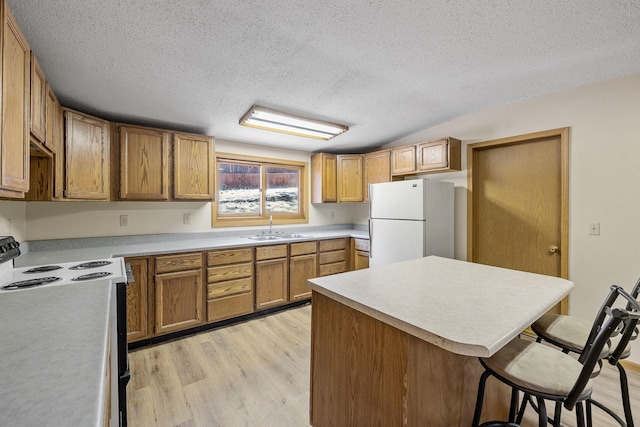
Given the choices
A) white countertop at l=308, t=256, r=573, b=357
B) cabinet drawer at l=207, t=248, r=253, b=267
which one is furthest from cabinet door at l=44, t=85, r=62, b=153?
white countertop at l=308, t=256, r=573, b=357

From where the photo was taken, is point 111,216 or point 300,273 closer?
point 111,216

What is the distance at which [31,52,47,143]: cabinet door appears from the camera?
148 centimetres

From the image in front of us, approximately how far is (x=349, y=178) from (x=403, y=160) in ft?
2.78

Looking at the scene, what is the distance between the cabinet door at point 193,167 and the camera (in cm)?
288

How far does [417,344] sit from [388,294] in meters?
0.29

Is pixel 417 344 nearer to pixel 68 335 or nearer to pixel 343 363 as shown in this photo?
pixel 343 363

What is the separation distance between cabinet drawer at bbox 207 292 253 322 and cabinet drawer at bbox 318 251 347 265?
1.01 m

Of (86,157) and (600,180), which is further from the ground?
(86,157)

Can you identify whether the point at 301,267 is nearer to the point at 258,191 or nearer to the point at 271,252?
the point at 271,252

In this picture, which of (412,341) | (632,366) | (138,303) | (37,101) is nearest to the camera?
(412,341)

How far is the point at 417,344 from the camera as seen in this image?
106 centimetres

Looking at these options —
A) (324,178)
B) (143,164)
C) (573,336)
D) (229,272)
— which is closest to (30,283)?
(143,164)

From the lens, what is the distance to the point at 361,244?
3.88 metres

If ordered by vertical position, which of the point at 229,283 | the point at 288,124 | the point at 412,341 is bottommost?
the point at 229,283
